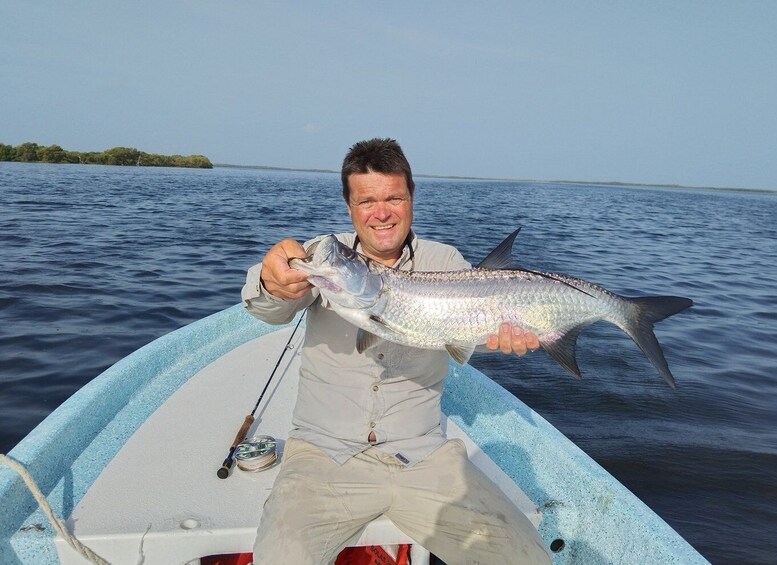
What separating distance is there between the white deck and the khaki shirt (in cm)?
50

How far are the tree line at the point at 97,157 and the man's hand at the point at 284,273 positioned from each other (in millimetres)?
88151

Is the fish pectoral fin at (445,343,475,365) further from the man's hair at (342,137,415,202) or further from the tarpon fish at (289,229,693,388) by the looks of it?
the man's hair at (342,137,415,202)

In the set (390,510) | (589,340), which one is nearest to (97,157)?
(589,340)

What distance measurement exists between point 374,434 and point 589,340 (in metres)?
8.15

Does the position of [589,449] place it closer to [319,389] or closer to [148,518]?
[319,389]

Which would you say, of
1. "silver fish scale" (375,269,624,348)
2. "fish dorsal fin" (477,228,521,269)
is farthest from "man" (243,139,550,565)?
"fish dorsal fin" (477,228,521,269)

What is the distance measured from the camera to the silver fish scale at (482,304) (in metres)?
3.13

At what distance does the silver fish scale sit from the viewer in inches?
123

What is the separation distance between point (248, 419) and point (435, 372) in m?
1.64

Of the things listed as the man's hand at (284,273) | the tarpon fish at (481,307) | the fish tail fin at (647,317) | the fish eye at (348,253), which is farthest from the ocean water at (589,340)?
the fish eye at (348,253)

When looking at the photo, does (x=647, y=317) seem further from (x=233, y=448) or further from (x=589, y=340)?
(x=589, y=340)

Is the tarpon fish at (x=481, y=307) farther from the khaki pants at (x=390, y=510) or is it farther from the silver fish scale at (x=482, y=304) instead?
the khaki pants at (x=390, y=510)

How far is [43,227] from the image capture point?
17703 mm

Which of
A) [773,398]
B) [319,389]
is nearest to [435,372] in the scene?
[319,389]
